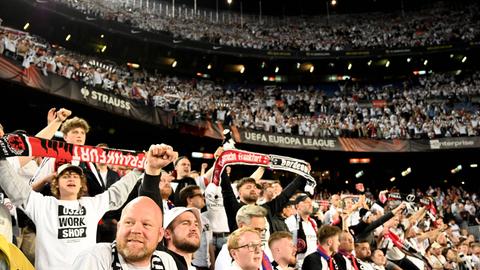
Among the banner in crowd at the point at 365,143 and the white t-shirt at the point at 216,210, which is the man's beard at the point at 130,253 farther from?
the banner in crowd at the point at 365,143

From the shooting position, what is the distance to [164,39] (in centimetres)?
2556

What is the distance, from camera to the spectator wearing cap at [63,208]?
130 inches

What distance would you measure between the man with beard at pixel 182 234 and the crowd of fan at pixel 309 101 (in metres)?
12.8

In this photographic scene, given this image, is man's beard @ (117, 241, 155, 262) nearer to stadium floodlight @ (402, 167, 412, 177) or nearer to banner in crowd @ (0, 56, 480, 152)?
banner in crowd @ (0, 56, 480, 152)

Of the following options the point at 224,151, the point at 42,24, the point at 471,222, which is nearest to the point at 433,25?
the point at 471,222

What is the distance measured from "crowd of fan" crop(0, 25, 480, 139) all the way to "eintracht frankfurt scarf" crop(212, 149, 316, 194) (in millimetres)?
10952

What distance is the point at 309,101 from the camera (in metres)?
26.9

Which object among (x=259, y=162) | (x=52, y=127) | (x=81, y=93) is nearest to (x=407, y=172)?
(x=81, y=93)

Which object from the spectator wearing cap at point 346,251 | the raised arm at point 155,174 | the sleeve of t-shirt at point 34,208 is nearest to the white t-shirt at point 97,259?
the raised arm at point 155,174

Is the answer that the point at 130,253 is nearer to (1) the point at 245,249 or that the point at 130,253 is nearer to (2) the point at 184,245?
(2) the point at 184,245

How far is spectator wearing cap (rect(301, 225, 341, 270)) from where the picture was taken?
190 inches

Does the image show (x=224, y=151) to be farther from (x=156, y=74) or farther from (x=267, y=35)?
(x=267, y=35)

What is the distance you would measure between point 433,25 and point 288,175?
16.2 m

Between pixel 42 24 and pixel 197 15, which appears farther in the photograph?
pixel 197 15
